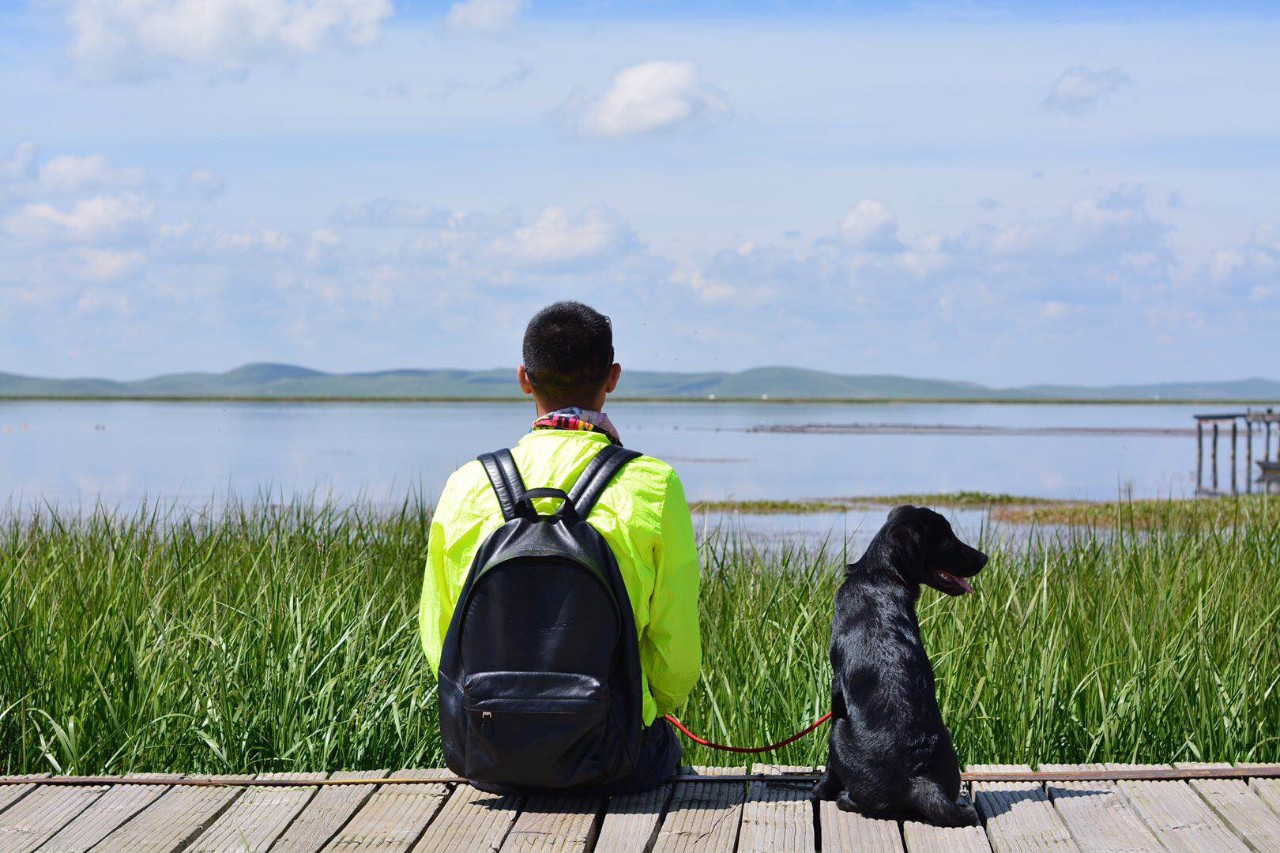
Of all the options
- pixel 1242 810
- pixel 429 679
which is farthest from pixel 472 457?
pixel 1242 810

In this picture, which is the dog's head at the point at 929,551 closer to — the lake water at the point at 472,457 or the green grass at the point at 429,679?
the green grass at the point at 429,679

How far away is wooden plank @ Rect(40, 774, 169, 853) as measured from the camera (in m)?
3.55

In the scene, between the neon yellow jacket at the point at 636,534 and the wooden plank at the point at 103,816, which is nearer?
the neon yellow jacket at the point at 636,534

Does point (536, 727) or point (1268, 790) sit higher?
point (536, 727)

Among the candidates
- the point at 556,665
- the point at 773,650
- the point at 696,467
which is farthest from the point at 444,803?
the point at 696,467

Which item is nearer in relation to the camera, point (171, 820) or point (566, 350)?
point (566, 350)

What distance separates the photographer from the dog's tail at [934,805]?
3461 mm

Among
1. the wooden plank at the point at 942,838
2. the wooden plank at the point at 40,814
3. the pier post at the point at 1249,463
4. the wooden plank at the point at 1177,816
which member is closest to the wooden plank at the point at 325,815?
the wooden plank at the point at 40,814

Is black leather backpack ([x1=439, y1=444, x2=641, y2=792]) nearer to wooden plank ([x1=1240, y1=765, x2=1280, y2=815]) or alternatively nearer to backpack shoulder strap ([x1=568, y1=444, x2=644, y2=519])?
backpack shoulder strap ([x1=568, y1=444, x2=644, y2=519])

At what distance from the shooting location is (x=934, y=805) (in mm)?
3465

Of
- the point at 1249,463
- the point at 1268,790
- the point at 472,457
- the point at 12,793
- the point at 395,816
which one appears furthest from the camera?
the point at 472,457

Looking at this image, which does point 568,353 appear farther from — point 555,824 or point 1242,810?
point 1242,810

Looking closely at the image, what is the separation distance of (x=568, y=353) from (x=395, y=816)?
1454 millimetres

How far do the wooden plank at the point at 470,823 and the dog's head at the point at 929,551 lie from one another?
1341mm
